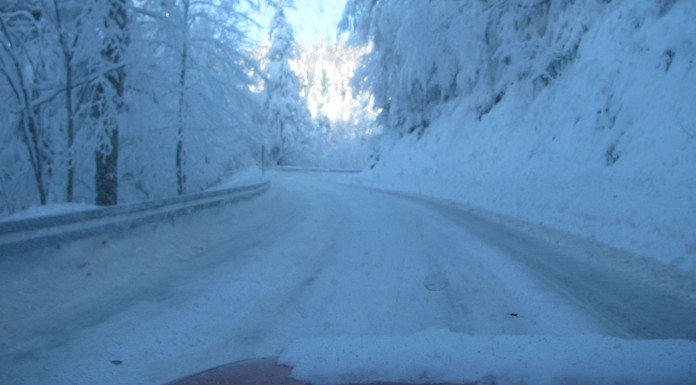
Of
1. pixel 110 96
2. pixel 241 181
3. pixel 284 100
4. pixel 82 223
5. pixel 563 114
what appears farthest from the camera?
pixel 284 100

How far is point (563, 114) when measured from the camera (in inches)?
797

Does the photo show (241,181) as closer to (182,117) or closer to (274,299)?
(182,117)

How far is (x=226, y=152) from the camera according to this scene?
68.5 ft

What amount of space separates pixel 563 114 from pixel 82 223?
660 inches

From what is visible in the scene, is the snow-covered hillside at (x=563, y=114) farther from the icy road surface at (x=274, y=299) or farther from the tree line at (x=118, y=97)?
the tree line at (x=118, y=97)

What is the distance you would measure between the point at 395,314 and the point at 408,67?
27.4 metres

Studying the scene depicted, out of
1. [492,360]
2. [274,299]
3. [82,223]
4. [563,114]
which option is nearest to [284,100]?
[563,114]

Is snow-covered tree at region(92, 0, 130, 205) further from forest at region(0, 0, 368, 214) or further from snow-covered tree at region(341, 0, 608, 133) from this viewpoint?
snow-covered tree at region(341, 0, 608, 133)

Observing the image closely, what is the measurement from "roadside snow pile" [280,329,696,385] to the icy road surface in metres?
0.13

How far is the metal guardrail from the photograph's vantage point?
6.48 m

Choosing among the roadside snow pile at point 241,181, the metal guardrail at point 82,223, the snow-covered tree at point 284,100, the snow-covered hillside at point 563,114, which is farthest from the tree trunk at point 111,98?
the snow-covered tree at point 284,100

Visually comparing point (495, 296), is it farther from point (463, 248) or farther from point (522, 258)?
point (463, 248)

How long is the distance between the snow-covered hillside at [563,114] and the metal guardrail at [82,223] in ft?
26.7

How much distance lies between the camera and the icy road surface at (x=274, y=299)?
194 inches
